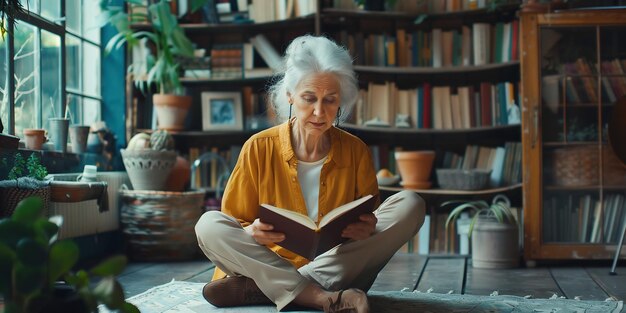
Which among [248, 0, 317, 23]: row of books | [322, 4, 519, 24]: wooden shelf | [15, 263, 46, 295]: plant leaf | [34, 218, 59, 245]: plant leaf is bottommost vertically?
[15, 263, 46, 295]: plant leaf

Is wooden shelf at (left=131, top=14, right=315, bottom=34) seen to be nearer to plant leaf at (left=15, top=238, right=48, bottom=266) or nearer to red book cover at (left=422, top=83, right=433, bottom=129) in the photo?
red book cover at (left=422, top=83, right=433, bottom=129)

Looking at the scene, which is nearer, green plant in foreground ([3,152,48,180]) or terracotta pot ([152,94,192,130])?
green plant in foreground ([3,152,48,180])

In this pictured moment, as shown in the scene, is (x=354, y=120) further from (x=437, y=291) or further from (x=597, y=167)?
(x=437, y=291)

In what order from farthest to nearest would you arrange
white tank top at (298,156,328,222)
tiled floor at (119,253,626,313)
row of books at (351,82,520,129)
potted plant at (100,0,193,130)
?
row of books at (351,82,520,129), potted plant at (100,0,193,130), tiled floor at (119,253,626,313), white tank top at (298,156,328,222)

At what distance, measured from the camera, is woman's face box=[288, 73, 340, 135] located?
9.16ft

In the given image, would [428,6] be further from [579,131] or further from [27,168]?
[27,168]

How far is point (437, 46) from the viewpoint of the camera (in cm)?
520

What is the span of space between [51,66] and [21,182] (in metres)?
1.27

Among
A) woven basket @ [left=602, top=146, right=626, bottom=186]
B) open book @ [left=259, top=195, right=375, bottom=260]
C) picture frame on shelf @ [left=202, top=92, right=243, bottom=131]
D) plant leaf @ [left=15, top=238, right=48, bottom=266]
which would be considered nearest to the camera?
plant leaf @ [left=15, top=238, right=48, bottom=266]

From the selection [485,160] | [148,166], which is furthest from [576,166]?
[148,166]

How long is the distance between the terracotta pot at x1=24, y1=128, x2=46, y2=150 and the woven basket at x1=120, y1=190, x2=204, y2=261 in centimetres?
79

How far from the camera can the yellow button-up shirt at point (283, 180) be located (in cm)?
285

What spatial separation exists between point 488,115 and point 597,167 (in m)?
0.82

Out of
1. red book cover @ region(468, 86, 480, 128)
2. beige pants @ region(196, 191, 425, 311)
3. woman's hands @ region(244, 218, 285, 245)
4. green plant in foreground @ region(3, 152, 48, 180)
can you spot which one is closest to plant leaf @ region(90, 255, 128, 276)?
woman's hands @ region(244, 218, 285, 245)
